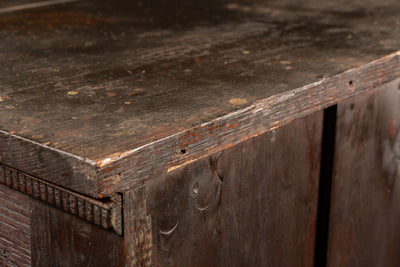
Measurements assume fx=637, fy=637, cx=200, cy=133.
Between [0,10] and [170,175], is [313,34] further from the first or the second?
[0,10]

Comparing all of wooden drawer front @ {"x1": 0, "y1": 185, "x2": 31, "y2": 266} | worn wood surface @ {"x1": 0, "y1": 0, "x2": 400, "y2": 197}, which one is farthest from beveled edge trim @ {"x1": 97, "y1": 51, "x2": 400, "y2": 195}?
wooden drawer front @ {"x1": 0, "y1": 185, "x2": 31, "y2": 266}

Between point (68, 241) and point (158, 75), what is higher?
point (158, 75)

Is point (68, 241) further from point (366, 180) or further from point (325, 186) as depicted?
point (366, 180)

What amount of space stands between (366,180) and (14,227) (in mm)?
626

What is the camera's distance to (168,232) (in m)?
0.82

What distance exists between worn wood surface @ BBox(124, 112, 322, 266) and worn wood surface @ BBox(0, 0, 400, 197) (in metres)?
0.05

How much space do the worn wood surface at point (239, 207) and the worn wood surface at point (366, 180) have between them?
0.16ft

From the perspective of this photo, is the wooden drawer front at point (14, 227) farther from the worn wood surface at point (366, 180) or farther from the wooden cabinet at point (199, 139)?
the worn wood surface at point (366, 180)

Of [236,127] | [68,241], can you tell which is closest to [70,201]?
[68,241]

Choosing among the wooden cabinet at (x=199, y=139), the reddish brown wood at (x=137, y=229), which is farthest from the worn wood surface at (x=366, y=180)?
the reddish brown wood at (x=137, y=229)

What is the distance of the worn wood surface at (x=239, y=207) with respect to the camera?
788 millimetres

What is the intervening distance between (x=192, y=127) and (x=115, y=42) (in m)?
0.44

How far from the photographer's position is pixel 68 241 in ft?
2.61

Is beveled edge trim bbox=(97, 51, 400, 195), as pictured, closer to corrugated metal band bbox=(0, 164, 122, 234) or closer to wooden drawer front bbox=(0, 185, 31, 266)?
corrugated metal band bbox=(0, 164, 122, 234)
